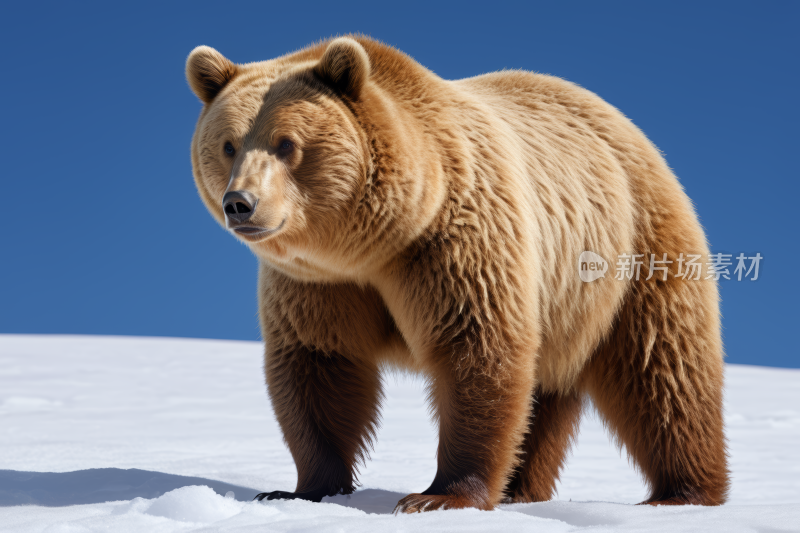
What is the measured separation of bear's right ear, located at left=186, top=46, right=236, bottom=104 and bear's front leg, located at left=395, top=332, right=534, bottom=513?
6.26ft

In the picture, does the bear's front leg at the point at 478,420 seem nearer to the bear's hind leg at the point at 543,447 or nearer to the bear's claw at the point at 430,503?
the bear's claw at the point at 430,503

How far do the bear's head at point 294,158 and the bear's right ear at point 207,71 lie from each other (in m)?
0.21

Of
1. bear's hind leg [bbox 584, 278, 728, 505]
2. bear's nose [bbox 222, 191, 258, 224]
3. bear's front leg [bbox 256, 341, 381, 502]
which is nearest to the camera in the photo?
bear's nose [bbox 222, 191, 258, 224]

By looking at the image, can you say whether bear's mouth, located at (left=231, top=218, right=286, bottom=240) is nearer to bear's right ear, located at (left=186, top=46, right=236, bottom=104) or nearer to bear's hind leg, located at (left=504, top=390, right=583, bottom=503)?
bear's right ear, located at (left=186, top=46, right=236, bottom=104)

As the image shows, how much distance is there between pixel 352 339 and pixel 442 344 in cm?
60

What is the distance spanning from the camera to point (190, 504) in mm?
3336

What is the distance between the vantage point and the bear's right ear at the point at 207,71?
13.7ft

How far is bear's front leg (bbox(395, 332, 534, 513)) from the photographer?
380 centimetres

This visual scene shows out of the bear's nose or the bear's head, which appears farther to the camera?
the bear's head

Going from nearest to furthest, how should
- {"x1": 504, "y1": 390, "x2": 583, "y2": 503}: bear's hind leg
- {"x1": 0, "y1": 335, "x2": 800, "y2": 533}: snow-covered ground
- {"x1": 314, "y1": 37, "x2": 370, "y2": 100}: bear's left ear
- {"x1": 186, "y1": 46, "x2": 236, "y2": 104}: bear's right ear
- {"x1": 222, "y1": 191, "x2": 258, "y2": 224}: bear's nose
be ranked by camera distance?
{"x1": 0, "y1": 335, "x2": 800, "y2": 533}: snow-covered ground < {"x1": 222, "y1": 191, "x2": 258, "y2": 224}: bear's nose < {"x1": 314, "y1": 37, "x2": 370, "y2": 100}: bear's left ear < {"x1": 186, "y1": 46, "x2": 236, "y2": 104}: bear's right ear < {"x1": 504, "y1": 390, "x2": 583, "y2": 503}: bear's hind leg

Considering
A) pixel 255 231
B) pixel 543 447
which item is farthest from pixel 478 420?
pixel 543 447

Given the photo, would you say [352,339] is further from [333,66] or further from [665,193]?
[665,193]

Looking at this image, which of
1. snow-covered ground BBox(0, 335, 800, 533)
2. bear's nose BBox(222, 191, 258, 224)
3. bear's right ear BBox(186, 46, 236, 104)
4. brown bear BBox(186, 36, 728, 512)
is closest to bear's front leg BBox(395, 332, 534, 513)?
brown bear BBox(186, 36, 728, 512)

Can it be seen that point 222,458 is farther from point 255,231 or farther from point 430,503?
point 255,231
